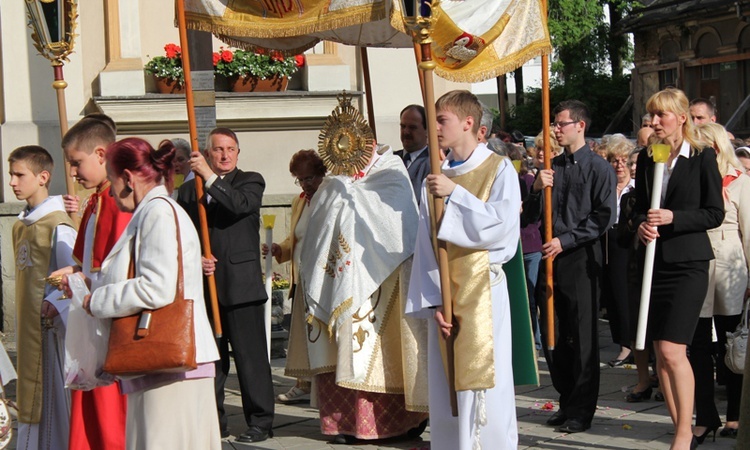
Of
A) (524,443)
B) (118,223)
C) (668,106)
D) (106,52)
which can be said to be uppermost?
(106,52)

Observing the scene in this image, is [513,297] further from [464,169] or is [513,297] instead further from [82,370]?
[82,370]

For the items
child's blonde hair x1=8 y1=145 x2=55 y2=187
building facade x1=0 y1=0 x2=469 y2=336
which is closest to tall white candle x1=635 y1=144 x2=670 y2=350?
child's blonde hair x1=8 y1=145 x2=55 y2=187

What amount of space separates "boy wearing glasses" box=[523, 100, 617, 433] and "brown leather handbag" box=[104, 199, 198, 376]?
3.23 meters

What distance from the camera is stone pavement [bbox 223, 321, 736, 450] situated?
7117 mm

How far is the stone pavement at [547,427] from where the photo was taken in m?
7.12

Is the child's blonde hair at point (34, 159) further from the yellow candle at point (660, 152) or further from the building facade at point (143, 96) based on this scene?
the building facade at point (143, 96)

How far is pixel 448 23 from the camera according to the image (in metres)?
6.75

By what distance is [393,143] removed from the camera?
41.0 ft

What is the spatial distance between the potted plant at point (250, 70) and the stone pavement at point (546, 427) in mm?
4156

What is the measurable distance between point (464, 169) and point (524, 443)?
6.85ft

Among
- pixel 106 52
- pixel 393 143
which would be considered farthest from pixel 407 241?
pixel 106 52

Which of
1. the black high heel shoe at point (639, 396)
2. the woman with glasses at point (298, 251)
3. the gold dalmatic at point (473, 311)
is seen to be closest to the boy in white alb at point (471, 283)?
the gold dalmatic at point (473, 311)

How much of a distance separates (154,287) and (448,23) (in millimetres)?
2847

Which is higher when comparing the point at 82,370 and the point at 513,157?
the point at 513,157
